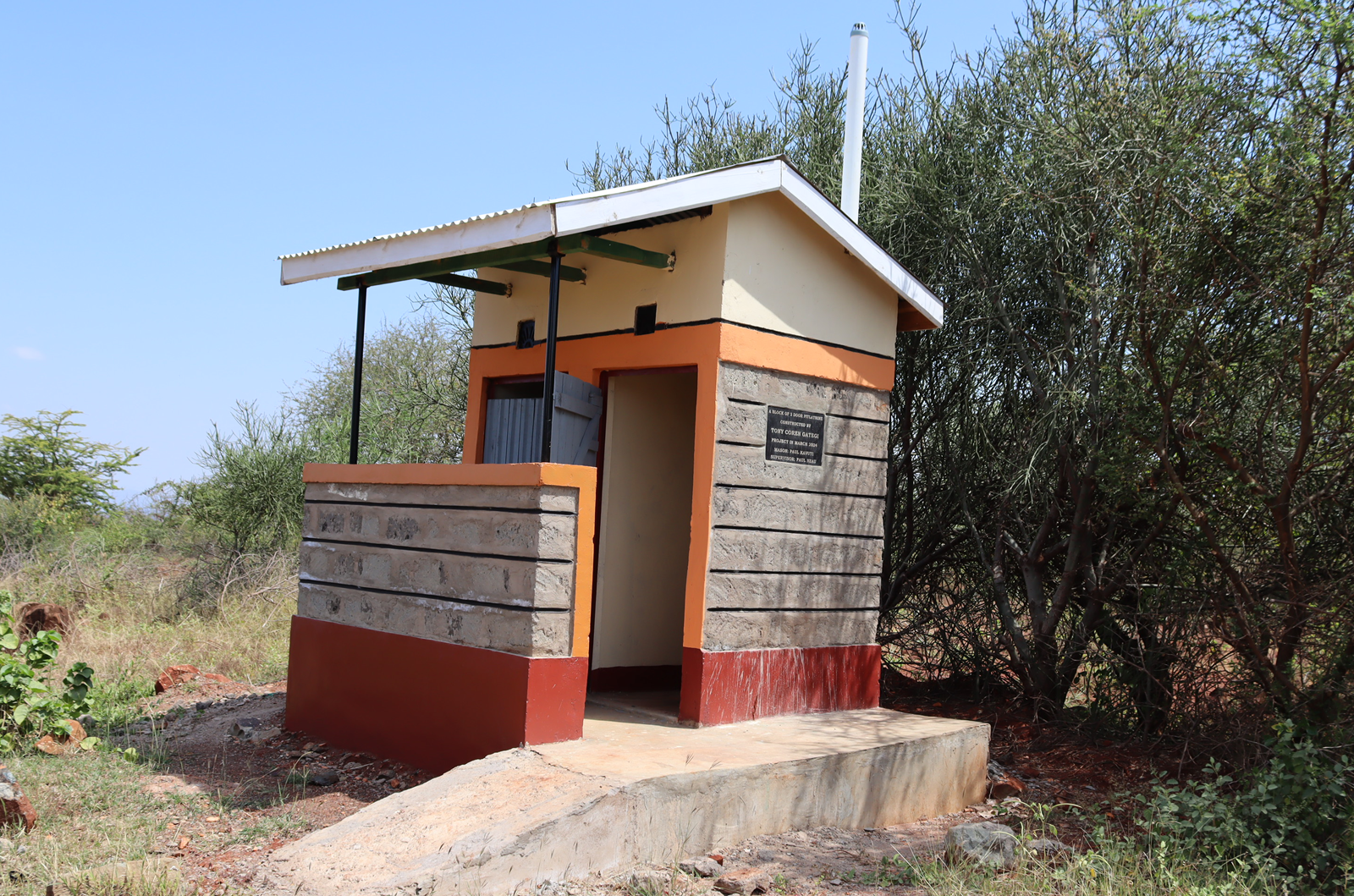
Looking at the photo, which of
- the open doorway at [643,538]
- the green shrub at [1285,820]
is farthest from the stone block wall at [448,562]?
the green shrub at [1285,820]

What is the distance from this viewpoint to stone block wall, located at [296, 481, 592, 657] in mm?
5684

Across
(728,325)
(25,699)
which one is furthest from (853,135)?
(25,699)

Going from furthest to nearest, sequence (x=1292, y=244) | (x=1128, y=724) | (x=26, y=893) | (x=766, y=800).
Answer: (x=1128, y=724)
(x=1292, y=244)
(x=766, y=800)
(x=26, y=893)

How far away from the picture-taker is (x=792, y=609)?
22.4ft

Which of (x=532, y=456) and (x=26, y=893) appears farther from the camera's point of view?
(x=532, y=456)

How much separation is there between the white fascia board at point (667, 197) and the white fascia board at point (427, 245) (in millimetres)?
148

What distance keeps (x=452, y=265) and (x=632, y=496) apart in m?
1.99

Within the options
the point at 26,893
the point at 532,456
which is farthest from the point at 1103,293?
the point at 26,893

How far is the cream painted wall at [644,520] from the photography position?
23.7 feet

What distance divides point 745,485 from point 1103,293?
292 centimetres

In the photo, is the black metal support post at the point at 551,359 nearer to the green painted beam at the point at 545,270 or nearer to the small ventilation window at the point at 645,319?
the green painted beam at the point at 545,270

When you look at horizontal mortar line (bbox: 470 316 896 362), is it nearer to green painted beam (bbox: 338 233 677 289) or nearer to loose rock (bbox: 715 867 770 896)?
green painted beam (bbox: 338 233 677 289)

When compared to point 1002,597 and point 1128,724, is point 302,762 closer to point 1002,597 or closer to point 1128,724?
point 1002,597

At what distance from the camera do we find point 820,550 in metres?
6.98
